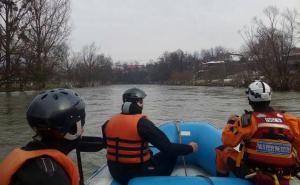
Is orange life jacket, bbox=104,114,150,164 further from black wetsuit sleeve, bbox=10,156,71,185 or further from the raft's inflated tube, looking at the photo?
black wetsuit sleeve, bbox=10,156,71,185

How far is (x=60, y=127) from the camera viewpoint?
1.88 meters

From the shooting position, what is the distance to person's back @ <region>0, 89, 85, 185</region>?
1679 mm

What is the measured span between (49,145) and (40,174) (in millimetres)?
218

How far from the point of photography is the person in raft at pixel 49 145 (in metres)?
1.68

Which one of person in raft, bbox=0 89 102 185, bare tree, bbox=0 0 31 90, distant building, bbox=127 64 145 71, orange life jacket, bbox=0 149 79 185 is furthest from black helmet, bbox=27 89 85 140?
distant building, bbox=127 64 145 71

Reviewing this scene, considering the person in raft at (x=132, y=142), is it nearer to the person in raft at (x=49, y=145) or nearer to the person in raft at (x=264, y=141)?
the person in raft at (x=264, y=141)

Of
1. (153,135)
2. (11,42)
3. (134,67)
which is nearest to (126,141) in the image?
(153,135)

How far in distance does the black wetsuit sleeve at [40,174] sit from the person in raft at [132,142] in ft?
5.12

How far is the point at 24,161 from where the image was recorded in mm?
1683

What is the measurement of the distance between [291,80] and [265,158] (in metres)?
35.7

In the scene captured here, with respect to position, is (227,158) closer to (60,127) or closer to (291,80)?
(60,127)

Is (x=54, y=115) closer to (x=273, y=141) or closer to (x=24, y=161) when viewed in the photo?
(x=24, y=161)

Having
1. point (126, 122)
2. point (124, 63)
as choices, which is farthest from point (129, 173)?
point (124, 63)

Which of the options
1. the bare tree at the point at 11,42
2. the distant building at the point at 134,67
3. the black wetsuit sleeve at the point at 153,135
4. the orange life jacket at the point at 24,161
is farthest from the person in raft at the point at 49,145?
the distant building at the point at 134,67
